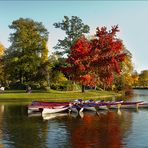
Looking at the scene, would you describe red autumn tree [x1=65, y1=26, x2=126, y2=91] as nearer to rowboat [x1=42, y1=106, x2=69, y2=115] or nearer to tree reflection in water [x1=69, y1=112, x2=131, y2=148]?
rowboat [x1=42, y1=106, x2=69, y2=115]

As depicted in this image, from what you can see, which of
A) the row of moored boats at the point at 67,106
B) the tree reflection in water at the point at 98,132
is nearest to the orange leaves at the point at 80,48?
the row of moored boats at the point at 67,106

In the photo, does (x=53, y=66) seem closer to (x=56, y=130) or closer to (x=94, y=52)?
(x=94, y=52)

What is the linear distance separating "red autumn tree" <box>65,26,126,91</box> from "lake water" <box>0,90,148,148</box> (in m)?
27.8

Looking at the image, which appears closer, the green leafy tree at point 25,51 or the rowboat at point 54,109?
the rowboat at point 54,109

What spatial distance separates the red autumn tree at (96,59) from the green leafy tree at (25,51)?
16419 mm

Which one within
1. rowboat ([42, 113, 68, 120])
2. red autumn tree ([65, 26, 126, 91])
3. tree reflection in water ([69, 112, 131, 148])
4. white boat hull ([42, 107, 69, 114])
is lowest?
tree reflection in water ([69, 112, 131, 148])

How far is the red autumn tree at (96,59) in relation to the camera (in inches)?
2888

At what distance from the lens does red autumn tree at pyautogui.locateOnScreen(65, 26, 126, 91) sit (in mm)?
73344

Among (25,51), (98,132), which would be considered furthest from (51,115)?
(25,51)

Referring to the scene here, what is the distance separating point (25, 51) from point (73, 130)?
5836cm

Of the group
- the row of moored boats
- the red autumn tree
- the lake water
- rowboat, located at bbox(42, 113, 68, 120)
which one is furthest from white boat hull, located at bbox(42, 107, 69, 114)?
the red autumn tree

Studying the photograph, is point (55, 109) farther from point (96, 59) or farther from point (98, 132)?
point (96, 59)

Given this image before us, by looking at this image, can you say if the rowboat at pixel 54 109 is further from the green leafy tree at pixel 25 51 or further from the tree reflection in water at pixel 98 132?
the green leafy tree at pixel 25 51

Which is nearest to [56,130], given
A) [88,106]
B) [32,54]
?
[88,106]
